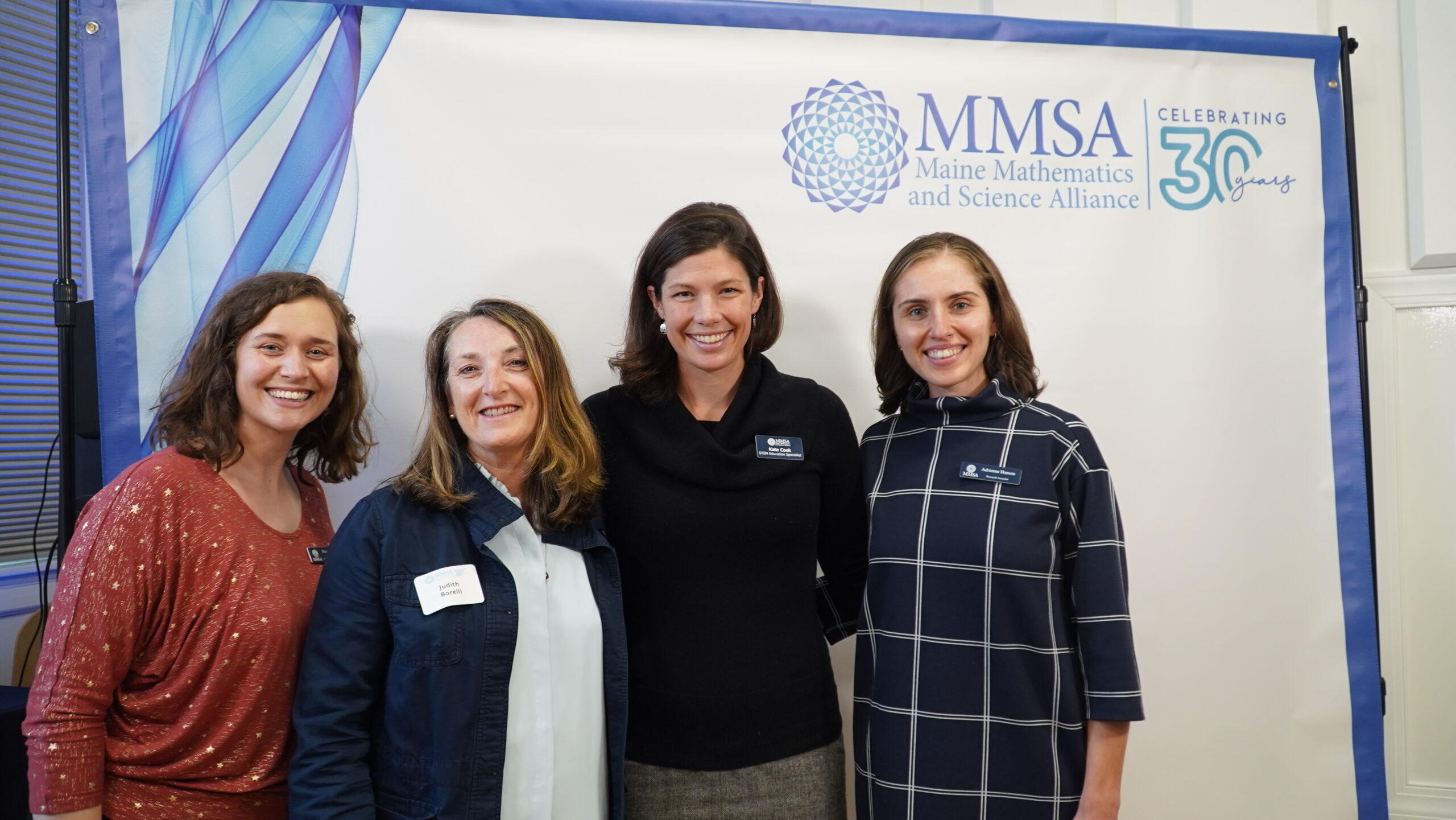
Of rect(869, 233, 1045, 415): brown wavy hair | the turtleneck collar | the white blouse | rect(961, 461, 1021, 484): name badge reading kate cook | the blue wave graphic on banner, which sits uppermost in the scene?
the blue wave graphic on banner

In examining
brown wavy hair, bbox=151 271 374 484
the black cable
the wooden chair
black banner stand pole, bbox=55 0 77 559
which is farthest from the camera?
the wooden chair

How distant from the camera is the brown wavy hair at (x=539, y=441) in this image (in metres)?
1.55

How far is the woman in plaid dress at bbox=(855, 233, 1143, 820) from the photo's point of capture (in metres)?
1.56

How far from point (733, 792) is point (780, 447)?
65 centimetres

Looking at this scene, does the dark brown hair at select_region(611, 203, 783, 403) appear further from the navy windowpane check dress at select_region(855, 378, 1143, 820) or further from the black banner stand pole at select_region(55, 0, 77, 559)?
the black banner stand pole at select_region(55, 0, 77, 559)

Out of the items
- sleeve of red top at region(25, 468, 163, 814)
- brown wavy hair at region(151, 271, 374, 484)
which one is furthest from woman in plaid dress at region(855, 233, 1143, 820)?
sleeve of red top at region(25, 468, 163, 814)

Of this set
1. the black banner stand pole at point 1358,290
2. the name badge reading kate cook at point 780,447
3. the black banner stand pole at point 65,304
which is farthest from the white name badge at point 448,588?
the black banner stand pole at point 1358,290

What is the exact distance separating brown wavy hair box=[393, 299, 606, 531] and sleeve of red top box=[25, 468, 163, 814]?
1.32 ft

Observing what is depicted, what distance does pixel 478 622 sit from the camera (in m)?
1.44

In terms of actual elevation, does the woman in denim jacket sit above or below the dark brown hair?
below

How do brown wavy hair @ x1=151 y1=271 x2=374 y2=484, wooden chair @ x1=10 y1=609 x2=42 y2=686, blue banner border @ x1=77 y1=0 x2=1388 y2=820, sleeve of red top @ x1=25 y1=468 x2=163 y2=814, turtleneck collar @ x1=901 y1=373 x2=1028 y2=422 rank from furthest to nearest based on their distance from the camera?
wooden chair @ x1=10 y1=609 x2=42 y2=686
blue banner border @ x1=77 y1=0 x2=1388 y2=820
turtleneck collar @ x1=901 y1=373 x2=1028 y2=422
brown wavy hair @ x1=151 y1=271 x2=374 y2=484
sleeve of red top @ x1=25 y1=468 x2=163 y2=814

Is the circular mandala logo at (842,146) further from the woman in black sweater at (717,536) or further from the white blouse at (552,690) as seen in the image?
the white blouse at (552,690)

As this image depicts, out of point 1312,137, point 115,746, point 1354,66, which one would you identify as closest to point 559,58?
point 115,746

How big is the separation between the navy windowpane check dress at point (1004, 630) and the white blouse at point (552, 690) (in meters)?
0.55
